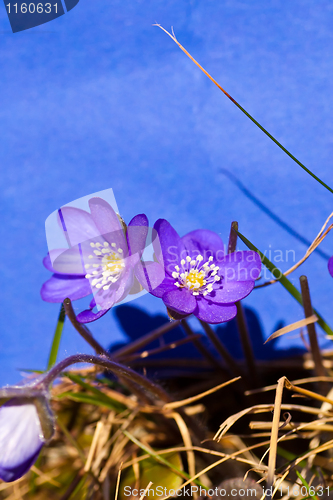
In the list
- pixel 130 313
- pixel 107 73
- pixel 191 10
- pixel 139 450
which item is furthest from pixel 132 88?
pixel 139 450

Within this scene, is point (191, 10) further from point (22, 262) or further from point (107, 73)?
point (22, 262)

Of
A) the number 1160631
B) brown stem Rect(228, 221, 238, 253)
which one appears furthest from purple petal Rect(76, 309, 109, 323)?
the number 1160631

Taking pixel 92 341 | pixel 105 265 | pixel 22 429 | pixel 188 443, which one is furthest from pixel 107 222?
pixel 188 443

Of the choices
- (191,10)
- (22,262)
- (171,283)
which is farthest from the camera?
(22,262)

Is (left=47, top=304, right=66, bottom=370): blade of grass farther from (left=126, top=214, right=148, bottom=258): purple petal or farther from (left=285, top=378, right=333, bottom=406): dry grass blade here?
(left=285, top=378, right=333, bottom=406): dry grass blade

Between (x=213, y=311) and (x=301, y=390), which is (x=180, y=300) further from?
(x=301, y=390)

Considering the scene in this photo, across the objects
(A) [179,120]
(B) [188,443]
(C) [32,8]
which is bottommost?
(B) [188,443]

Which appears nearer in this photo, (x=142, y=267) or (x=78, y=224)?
(x=142, y=267)
